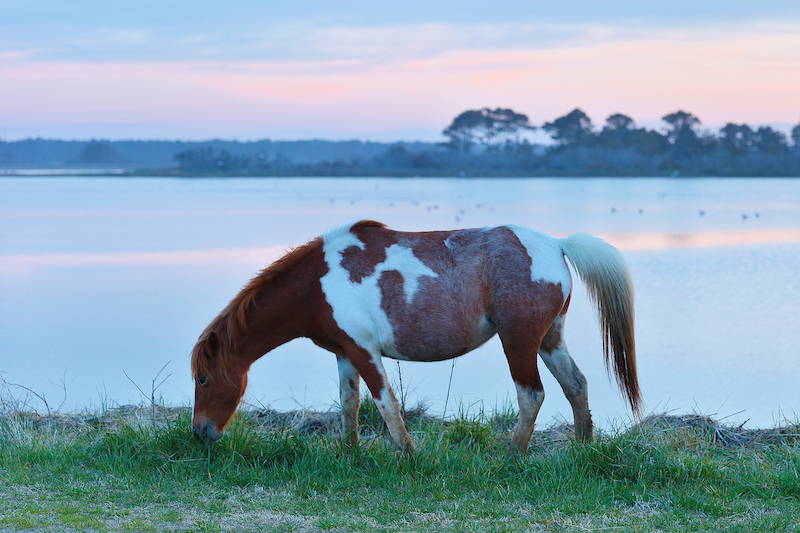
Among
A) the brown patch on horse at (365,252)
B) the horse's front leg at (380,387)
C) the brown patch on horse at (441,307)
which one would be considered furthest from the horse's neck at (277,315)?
the brown patch on horse at (441,307)

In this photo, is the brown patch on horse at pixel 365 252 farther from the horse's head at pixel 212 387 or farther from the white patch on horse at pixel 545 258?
the horse's head at pixel 212 387

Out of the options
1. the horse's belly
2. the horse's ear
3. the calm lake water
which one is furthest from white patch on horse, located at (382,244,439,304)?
the calm lake water

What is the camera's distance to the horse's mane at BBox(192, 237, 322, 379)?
438cm

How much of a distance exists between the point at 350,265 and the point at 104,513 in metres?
1.80

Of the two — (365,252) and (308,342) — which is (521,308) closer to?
(365,252)

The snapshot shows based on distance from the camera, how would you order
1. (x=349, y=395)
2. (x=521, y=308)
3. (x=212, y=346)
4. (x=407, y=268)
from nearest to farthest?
(x=521, y=308) → (x=407, y=268) → (x=212, y=346) → (x=349, y=395)

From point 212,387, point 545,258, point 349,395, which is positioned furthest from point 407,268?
point 212,387

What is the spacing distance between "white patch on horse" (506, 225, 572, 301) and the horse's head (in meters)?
1.84

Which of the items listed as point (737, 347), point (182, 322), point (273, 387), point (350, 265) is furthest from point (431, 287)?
point (182, 322)

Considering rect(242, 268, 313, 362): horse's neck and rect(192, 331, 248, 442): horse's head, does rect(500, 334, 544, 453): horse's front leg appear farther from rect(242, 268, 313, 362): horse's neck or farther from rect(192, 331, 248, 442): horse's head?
rect(192, 331, 248, 442): horse's head

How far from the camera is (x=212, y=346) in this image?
4449 millimetres

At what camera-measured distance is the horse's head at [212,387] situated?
173 inches

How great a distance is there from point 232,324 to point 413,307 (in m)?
1.06

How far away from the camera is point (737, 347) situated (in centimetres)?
853
